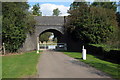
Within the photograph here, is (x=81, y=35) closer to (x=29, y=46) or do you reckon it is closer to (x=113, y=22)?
(x=113, y=22)

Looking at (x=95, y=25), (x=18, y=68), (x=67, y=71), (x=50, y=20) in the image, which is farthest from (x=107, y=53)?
(x=50, y=20)

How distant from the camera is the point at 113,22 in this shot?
99.5 feet

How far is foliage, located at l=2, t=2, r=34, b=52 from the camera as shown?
Answer: 26359 mm

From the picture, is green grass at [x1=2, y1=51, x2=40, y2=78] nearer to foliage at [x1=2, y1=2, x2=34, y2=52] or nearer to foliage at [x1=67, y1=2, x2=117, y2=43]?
foliage at [x1=2, y1=2, x2=34, y2=52]

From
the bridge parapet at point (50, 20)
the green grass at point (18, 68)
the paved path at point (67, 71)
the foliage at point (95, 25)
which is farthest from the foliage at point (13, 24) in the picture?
the paved path at point (67, 71)

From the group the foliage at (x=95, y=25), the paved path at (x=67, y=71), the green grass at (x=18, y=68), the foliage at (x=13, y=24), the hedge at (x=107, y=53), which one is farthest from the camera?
the foliage at (x=95, y=25)

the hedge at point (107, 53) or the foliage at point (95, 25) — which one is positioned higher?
the foliage at point (95, 25)

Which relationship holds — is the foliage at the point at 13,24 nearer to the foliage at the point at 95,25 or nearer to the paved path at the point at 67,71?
the foliage at the point at 95,25

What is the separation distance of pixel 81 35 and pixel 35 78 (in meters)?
21.5

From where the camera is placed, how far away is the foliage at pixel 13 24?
1038 inches

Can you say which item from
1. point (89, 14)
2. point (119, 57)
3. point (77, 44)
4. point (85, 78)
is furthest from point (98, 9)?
point (85, 78)

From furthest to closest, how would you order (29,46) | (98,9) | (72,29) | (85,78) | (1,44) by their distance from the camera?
(29,46) < (72,29) < (98,9) < (1,44) < (85,78)

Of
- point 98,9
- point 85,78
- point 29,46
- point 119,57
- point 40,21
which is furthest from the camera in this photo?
point 40,21

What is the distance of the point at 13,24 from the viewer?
1051 inches
